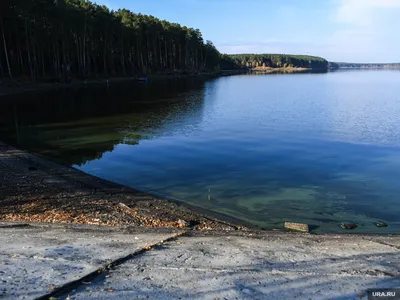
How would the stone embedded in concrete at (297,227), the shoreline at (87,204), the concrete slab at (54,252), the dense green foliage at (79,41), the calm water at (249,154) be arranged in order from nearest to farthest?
the concrete slab at (54,252) → the shoreline at (87,204) → the stone embedded in concrete at (297,227) → the calm water at (249,154) → the dense green foliage at (79,41)

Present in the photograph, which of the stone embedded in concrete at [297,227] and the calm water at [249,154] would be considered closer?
the stone embedded in concrete at [297,227]

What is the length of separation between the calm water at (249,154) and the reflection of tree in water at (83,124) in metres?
0.09

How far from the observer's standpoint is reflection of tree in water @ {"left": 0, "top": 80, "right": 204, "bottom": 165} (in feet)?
76.0

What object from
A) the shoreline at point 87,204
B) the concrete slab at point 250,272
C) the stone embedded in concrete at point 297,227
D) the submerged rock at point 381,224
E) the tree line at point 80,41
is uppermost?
the tree line at point 80,41

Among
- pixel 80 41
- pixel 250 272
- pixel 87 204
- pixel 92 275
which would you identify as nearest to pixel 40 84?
pixel 80 41

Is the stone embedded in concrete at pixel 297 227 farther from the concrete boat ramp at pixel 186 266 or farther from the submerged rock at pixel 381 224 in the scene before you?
the submerged rock at pixel 381 224

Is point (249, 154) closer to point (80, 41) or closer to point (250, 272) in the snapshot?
point (250, 272)

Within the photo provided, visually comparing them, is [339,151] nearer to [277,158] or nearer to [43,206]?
[277,158]

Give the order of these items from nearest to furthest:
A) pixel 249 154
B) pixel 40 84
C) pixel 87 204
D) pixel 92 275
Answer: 1. pixel 92 275
2. pixel 87 204
3. pixel 249 154
4. pixel 40 84

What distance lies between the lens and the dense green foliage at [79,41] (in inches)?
2635

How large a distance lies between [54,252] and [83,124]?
87.8ft

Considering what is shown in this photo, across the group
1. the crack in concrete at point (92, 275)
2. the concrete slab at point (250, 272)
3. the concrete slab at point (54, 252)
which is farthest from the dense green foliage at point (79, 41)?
the concrete slab at point (250, 272)

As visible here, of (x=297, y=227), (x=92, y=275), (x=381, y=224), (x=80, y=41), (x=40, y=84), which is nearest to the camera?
(x=92, y=275)

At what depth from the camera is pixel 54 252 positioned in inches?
274
